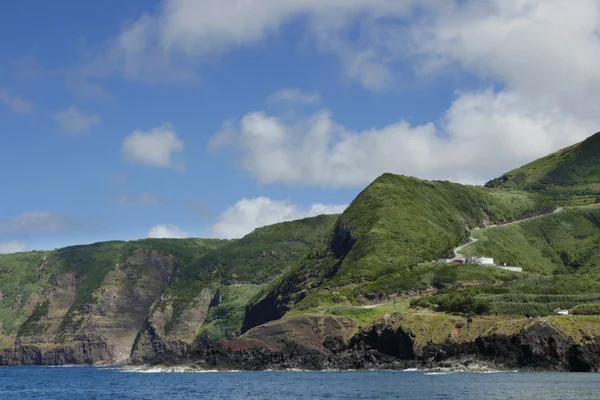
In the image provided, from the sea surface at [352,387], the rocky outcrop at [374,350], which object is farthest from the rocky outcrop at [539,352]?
the sea surface at [352,387]

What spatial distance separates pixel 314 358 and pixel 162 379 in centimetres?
3397

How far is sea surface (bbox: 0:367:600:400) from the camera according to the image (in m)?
104

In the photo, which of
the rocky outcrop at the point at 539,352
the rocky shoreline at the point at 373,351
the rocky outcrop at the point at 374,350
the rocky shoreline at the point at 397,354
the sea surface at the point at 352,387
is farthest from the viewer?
the rocky shoreline at the point at 373,351

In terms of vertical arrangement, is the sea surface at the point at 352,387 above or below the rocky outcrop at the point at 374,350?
below

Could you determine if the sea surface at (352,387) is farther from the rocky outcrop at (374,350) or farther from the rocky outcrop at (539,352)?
the rocky outcrop at (374,350)

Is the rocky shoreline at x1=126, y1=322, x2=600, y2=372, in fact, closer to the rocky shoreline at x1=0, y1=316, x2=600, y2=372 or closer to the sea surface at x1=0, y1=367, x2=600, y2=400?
the rocky shoreline at x1=0, y1=316, x2=600, y2=372

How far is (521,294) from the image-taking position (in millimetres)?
184250

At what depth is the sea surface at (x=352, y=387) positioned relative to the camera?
104 metres

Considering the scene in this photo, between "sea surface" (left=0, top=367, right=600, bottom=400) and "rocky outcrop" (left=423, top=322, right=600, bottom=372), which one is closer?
"sea surface" (left=0, top=367, right=600, bottom=400)

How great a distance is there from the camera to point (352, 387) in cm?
12025

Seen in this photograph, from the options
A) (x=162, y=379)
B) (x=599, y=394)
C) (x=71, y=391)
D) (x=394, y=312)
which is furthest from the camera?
(x=394, y=312)

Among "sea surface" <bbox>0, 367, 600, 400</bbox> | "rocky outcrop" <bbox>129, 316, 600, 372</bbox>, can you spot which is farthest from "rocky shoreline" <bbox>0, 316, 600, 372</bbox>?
"sea surface" <bbox>0, 367, 600, 400</bbox>

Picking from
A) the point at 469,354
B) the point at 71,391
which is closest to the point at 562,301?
the point at 469,354

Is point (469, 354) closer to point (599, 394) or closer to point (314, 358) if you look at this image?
point (314, 358)
